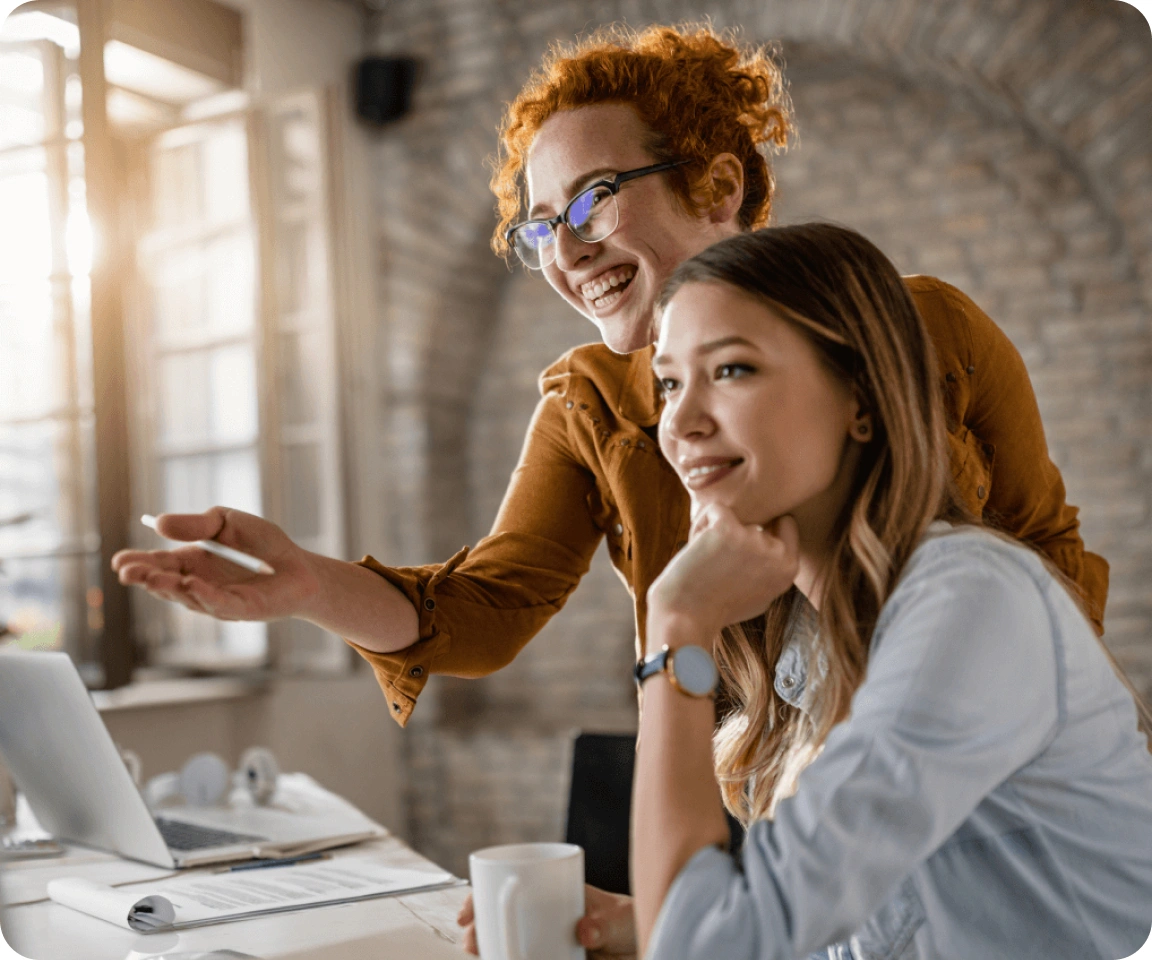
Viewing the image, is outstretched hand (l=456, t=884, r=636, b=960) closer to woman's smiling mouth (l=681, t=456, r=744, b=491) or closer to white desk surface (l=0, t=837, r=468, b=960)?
white desk surface (l=0, t=837, r=468, b=960)

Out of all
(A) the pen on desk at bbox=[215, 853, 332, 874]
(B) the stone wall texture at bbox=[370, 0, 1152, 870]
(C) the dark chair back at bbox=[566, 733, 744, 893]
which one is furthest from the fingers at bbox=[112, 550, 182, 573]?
(B) the stone wall texture at bbox=[370, 0, 1152, 870]

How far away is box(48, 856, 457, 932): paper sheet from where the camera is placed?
1.13 m

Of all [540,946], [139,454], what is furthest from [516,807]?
[540,946]

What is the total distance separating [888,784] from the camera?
2.42 ft

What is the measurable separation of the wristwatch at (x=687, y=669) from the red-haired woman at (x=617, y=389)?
0.49 meters

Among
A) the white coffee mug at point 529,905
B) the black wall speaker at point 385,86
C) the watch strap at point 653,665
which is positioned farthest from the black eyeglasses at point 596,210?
the black wall speaker at point 385,86

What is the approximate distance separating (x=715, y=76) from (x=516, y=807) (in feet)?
9.54

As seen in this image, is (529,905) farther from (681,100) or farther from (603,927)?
(681,100)

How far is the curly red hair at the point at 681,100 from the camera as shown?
139 cm

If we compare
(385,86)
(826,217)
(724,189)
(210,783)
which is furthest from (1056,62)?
(210,783)

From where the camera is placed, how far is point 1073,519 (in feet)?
4.66

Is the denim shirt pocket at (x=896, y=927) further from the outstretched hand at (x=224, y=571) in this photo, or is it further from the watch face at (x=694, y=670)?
the outstretched hand at (x=224, y=571)

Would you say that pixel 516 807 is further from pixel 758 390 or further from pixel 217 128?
pixel 758 390

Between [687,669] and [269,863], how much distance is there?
83 cm
